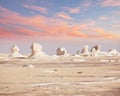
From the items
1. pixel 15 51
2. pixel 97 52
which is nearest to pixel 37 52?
pixel 15 51

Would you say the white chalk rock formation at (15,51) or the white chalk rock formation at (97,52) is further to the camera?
the white chalk rock formation at (97,52)

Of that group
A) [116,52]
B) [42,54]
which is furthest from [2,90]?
[116,52]

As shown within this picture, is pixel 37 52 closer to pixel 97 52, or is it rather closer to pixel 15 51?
pixel 15 51

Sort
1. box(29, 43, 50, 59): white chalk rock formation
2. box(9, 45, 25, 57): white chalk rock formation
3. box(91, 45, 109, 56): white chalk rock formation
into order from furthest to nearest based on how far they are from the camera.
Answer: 1. box(91, 45, 109, 56): white chalk rock formation
2. box(9, 45, 25, 57): white chalk rock formation
3. box(29, 43, 50, 59): white chalk rock formation

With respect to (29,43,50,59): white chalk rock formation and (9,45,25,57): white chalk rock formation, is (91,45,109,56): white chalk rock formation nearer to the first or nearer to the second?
(9,45,25,57): white chalk rock formation

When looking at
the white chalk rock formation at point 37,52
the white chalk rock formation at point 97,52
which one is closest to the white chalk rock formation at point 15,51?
the white chalk rock formation at point 37,52

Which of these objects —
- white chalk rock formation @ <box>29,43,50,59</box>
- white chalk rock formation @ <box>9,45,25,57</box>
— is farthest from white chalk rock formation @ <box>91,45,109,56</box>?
white chalk rock formation @ <box>29,43,50,59</box>

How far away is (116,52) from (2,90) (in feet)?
533

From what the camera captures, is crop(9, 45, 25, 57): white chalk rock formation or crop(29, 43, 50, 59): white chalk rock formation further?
crop(9, 45, 25, 57): white chalk rock formation

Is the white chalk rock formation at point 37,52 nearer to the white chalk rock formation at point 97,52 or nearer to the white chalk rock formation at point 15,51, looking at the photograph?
the white chalk rock formation at point 15,51

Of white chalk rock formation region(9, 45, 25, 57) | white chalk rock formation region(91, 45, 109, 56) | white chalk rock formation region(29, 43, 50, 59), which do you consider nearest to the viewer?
white chalk rock formation region(29, 43, 50, 59)

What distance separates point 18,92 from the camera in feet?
70.1

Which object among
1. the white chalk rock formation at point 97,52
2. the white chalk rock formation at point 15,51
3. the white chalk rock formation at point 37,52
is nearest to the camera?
the white chalk rock formation at point 37,52

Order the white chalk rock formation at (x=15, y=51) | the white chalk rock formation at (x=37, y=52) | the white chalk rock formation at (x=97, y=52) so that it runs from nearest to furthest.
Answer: the white chalk rock formation at (x=37, y=52), the white chalk rock formation at (x=15, y=51), the white chalk rock formation at (x=97, y=52)
